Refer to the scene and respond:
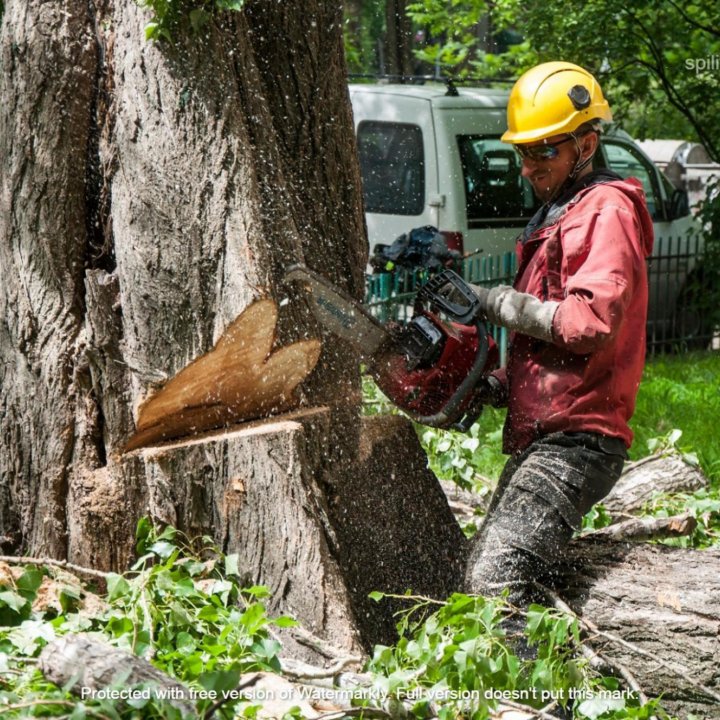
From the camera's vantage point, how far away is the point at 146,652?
314cm

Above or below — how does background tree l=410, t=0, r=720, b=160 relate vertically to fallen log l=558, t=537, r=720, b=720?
above

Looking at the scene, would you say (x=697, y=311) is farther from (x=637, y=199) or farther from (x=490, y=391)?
(x=637, y=199)

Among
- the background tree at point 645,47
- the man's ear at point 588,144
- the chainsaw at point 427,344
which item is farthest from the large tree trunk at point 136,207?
the background tree at point 645,47

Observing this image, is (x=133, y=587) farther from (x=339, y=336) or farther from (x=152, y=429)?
(x=339, y=336)

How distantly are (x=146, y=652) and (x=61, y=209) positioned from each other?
1.52m

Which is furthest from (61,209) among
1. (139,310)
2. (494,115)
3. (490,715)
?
(494,115)

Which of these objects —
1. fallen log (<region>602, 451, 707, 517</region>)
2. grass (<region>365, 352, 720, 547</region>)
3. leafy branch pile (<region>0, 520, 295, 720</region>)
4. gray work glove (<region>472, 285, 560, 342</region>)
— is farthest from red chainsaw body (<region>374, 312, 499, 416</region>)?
fallen log (<region>602, 451, 707, 517</region>)

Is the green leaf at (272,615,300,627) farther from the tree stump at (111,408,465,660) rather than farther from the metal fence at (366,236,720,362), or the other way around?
the metal fence at (366,236,720,362)

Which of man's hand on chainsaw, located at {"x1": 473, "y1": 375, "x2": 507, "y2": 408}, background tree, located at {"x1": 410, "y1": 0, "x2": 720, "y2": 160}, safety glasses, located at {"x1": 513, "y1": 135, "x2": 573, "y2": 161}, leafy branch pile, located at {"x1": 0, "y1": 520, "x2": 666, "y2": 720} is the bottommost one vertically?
leafy branch pile, located at {"x1": 0, "y1": 520, "x2": 666, "y2": 720}

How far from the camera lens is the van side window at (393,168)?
905cm

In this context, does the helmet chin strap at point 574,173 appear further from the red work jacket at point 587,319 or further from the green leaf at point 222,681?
the green leaf at point 222,681

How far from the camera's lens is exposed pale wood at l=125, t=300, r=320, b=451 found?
3547mm

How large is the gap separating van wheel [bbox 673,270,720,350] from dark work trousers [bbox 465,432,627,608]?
22.0ft

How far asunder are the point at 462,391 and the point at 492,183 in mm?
5663
